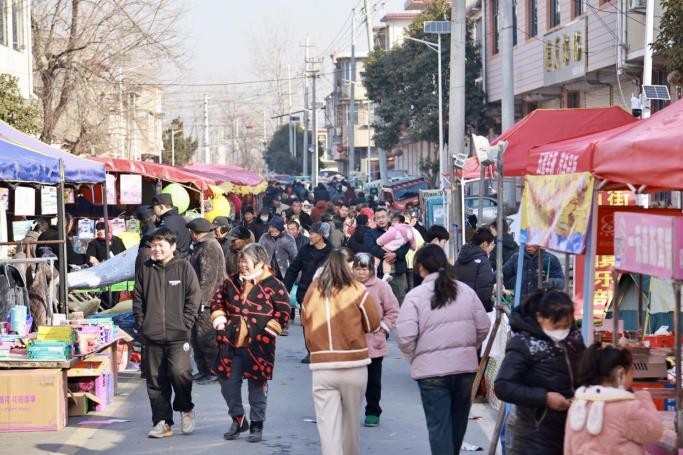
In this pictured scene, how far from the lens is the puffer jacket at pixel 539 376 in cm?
629

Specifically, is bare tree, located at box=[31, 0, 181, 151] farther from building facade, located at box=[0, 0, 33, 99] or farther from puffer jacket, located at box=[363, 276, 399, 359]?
puffer jacket, located at box=[363, 276, 399, 359]

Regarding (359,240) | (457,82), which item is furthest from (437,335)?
(457,82)

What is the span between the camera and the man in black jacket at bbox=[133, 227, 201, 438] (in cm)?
994

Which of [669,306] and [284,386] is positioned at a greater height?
[669,306]

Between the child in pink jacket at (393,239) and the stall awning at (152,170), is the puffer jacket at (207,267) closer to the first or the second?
the child in pink jacket at (393,239)

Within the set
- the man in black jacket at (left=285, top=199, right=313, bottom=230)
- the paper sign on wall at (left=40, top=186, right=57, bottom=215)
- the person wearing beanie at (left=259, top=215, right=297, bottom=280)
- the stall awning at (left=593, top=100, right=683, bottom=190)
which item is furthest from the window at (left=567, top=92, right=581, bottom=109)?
the stall awning at (left=593, top=100, right=683, bottom=190)

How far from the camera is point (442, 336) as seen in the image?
311 inches

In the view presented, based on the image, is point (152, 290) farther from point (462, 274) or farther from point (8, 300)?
point (462, 274)

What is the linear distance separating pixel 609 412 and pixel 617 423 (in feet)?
0.21

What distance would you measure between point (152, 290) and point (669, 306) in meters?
4.81

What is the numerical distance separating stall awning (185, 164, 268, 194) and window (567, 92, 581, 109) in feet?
33.6

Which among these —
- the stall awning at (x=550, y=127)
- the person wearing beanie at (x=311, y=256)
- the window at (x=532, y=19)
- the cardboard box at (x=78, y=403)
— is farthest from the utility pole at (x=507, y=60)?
the cardboard box at (x=78, y=403)

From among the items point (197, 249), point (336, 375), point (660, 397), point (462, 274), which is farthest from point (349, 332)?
point (197, 249)

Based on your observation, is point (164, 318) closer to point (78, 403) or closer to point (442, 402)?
point (78, 403)
